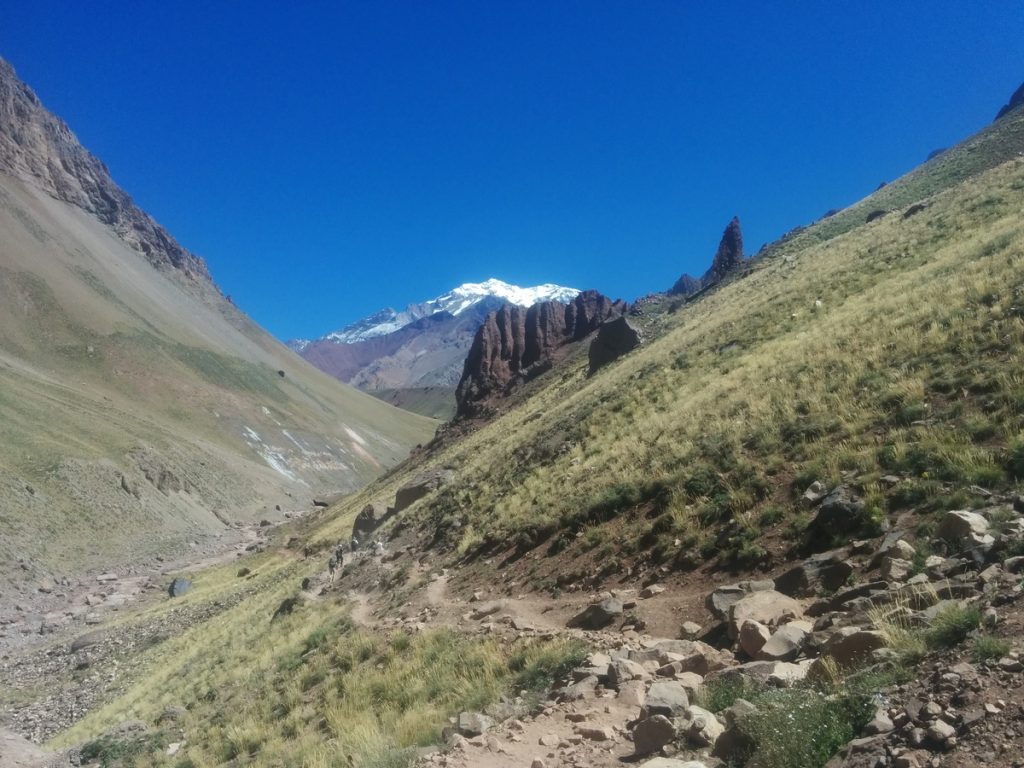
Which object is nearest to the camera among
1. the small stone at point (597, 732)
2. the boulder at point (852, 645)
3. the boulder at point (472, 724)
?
the boulder at point (852, 645)

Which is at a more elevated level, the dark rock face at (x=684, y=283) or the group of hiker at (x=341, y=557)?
the dark rock face at (x=684, y=283)

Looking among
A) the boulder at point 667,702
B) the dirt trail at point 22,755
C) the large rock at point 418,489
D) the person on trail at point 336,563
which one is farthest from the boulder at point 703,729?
the large rock at point 418,489

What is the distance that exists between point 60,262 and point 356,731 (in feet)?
479

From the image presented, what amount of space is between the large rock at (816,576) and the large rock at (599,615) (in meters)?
2.58

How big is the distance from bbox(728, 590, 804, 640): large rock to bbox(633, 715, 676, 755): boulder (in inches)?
93.6

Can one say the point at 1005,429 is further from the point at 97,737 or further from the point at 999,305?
the point at 97,737

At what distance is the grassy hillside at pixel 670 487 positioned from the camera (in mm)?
9758

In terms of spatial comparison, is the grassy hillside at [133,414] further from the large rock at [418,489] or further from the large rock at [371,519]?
the large rock at [418,489]

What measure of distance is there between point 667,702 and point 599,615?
4.11 m

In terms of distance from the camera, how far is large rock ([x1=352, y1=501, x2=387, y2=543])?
30.7m

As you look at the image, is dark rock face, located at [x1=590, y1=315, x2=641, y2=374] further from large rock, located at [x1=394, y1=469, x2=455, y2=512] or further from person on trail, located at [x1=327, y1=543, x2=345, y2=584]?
person on trail, located at [x1=327, y1=543, x2=345, y2=584]

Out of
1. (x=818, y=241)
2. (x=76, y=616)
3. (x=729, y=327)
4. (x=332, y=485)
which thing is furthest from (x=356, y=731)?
(x=332, y=485)

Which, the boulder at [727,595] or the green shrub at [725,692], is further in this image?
the boulder at [727,595]

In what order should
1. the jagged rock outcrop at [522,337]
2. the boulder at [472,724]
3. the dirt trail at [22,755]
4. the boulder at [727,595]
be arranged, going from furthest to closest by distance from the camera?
the jagged rock outcrop at [522,337]
the dirt trail at [22,755]
the boulder at [727,595]
the boulder at [472,724]
